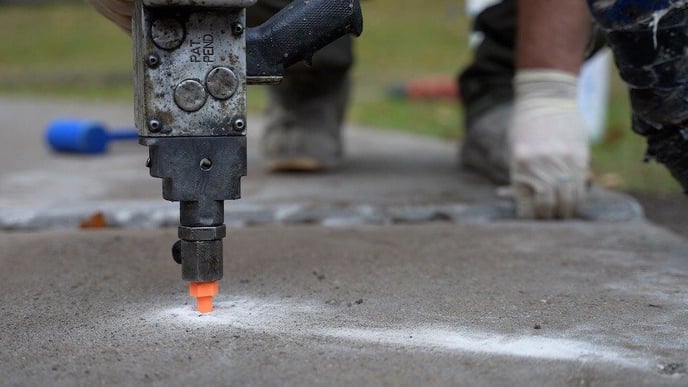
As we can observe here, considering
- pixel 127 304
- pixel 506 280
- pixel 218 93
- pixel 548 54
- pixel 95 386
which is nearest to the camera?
pixel 95 386

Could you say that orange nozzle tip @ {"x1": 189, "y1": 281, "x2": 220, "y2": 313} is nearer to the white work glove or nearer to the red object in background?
the white work glove

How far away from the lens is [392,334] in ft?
4.18

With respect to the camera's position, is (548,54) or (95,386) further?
(548,54)

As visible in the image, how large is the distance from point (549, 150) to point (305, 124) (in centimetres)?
98

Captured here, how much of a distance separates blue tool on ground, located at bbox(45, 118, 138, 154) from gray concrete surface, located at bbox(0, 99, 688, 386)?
63 centimetres

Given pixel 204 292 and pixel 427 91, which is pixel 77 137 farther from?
pixel 427 91

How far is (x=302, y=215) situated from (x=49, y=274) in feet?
2.22

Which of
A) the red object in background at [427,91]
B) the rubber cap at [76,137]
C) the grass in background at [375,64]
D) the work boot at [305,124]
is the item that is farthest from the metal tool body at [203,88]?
the red object in background at [427,91]

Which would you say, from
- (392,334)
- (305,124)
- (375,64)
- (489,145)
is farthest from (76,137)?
(375,64)

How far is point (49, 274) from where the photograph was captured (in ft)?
5.44

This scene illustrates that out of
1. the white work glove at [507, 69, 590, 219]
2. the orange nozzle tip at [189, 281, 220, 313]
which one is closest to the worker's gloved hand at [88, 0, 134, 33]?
the orange nozzle tip at [189, 281, 220, 313]

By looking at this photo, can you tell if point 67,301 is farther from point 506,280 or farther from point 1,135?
point 1,135

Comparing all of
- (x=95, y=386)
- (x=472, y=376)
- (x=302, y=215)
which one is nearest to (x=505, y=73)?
(x=302, y=215)

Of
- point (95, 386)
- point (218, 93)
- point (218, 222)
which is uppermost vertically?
point (218, 93)
